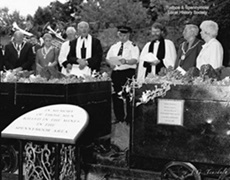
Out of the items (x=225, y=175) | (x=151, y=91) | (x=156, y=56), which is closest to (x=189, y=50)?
(x=156, y=56)

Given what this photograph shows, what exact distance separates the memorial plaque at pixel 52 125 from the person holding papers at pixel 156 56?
136 inches

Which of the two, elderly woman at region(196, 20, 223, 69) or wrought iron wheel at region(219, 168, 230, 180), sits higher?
elderly woman at region(196, 20, 223, 69)

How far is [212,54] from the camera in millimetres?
5707

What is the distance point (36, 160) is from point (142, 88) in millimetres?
1488

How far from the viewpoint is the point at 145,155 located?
4887mm

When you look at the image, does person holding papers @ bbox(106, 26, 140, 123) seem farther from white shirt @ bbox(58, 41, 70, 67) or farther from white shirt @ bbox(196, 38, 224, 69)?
white shirt @ bbox(196, 38, 224, 69)

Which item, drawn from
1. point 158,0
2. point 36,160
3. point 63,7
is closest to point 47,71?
point 36,160

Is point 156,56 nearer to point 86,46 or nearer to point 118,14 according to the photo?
point 86,46

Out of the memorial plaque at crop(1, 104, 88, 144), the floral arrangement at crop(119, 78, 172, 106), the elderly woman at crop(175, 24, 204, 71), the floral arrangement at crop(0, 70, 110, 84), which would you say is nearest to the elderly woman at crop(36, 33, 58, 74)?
the floral arrangement at crop(0, 70, 110, 84)

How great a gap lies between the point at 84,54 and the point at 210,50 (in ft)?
7.38

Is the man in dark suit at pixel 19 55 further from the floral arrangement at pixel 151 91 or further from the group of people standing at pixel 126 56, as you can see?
the floral arrangement at pixel 151 91

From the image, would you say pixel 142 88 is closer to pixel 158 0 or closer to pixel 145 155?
pixel 145 155

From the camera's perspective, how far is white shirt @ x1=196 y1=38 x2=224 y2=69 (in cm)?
570

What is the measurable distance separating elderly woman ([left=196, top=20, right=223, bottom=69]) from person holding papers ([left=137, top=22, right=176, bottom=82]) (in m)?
1.09
